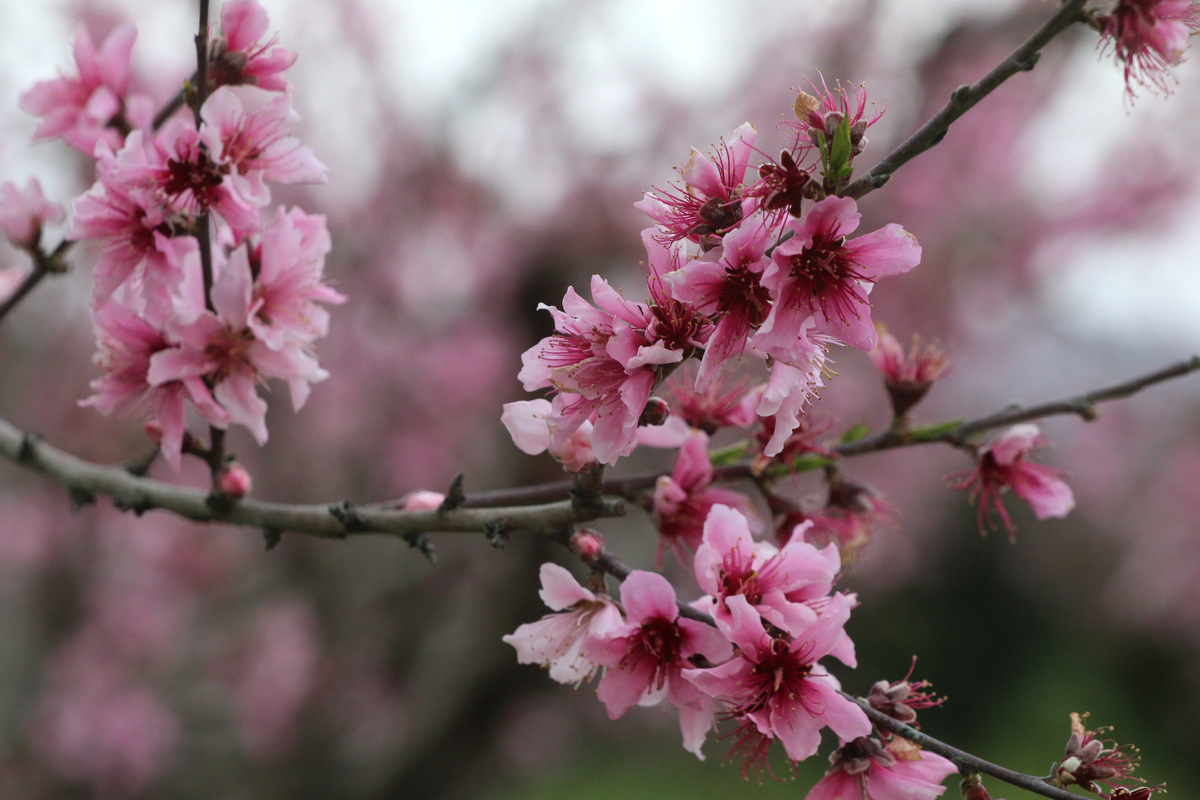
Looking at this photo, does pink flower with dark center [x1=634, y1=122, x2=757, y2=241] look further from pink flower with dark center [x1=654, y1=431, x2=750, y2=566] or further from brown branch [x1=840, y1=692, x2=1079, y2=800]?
brown branch [x1=840, y1=692, x2=1079, y2=800]

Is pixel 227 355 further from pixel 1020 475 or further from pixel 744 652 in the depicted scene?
pixel 1020 475

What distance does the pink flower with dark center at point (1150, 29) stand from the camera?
80cm

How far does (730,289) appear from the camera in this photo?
2.72ft

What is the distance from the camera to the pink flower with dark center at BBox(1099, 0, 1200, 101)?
80 centimetres

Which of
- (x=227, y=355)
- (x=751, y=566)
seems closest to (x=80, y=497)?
(x=227, y=355)

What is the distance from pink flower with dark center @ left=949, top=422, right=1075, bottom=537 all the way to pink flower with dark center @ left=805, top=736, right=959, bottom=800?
19.1 inches

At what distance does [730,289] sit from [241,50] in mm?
795

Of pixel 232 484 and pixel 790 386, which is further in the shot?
pixel 232 484

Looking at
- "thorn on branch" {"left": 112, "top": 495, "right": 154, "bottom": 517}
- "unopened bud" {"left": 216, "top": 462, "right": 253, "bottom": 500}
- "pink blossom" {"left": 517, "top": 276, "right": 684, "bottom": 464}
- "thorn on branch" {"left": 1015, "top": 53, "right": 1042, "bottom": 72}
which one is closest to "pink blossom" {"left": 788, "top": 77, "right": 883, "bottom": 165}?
"thorn on branch" {"left": 1015, "top": 53, "right": 1042, "bottom": 72}

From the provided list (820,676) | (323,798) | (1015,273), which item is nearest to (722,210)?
(820,676)

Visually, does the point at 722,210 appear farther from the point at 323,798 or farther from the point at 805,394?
the point at 323,798

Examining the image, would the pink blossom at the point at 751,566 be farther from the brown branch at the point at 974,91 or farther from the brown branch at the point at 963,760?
the brown branch at the point at 974,91

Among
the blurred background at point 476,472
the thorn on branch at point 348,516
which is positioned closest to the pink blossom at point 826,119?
the thorn on branch at point 348,516

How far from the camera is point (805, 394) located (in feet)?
3.01
